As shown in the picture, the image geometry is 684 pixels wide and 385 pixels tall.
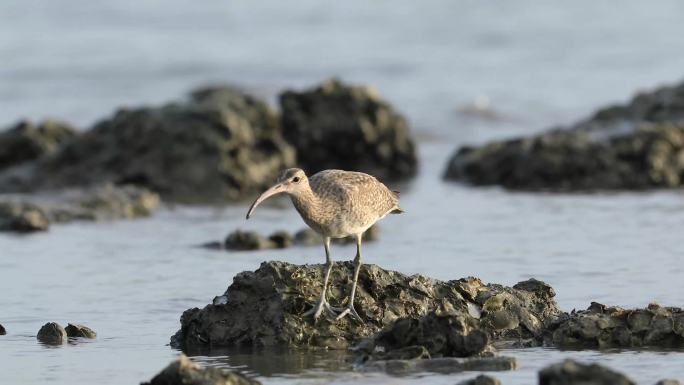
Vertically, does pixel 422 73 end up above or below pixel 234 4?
below

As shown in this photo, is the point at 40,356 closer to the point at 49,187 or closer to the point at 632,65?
the point at 49,187

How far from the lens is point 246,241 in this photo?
11.5 m

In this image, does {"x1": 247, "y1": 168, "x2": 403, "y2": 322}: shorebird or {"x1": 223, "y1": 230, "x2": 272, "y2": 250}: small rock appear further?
{"x1": 223, "y1": 230, "x2": 272, "y2": 250}: small rock

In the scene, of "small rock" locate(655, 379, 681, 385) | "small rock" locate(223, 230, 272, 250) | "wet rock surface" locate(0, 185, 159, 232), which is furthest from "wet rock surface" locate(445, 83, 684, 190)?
"small rock" locate(655, 379, 681, 385)

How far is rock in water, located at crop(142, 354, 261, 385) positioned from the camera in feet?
20.7

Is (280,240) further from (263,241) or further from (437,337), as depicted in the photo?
(437,337)

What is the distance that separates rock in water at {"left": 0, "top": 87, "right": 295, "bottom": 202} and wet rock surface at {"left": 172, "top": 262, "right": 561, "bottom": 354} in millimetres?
7220

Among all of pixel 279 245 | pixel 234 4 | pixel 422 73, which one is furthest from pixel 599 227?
pixel 234 4

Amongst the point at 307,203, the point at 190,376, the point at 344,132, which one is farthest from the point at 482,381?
the point at 344,132

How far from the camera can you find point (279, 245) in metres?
11.6

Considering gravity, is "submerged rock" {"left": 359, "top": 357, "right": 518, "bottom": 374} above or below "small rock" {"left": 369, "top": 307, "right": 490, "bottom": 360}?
below

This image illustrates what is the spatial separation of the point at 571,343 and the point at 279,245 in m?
4.31

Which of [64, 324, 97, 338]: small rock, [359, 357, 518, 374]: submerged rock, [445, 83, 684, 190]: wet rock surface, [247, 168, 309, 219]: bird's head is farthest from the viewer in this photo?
[445, 83, 684, 190]: wet rock surface

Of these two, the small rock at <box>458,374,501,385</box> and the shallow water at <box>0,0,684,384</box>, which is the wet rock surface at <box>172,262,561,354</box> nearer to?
the shallow water at <box>0,0,684,384</box>
